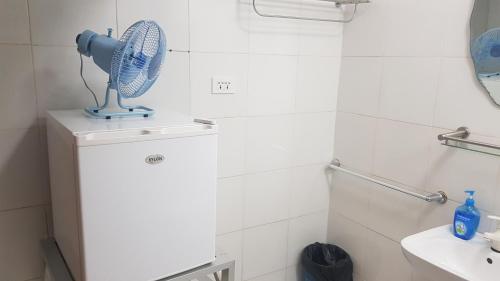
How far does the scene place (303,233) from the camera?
86.5 inches

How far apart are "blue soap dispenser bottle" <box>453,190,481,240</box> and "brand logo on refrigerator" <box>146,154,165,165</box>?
1179 mm

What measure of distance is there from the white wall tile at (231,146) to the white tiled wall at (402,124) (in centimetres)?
63

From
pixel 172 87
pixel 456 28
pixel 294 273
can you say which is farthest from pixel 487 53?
pixel 294 273

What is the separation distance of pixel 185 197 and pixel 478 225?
1183 mm

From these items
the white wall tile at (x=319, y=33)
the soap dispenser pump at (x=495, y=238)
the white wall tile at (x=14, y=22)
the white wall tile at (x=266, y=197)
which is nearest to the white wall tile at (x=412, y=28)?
the white wall tile at (x=319, y=33)

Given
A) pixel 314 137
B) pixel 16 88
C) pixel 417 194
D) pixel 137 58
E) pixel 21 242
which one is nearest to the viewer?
pixel 137 58

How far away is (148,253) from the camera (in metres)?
1.15

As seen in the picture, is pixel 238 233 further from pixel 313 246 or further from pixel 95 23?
pixel 95 23

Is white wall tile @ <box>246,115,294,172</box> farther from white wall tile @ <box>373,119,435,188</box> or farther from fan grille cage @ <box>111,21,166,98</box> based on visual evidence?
fan grille cage @ <box>111,21,166,98</box>

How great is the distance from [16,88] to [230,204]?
3.39 ft

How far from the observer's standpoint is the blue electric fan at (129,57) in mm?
1163

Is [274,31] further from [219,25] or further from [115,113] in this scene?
[115,113]

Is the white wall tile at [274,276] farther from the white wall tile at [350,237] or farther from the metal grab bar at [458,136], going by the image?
the metal grab bar at [458,136]

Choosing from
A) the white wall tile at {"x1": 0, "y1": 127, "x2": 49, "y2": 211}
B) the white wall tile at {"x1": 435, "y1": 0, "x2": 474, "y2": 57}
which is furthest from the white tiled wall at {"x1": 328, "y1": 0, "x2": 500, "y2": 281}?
the white wall tile at {"x1": 0, "y1": 127, "x2": 49, "y2": 211}
